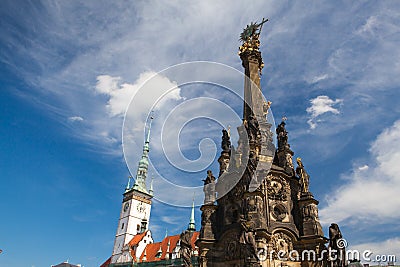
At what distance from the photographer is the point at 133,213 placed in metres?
84.8

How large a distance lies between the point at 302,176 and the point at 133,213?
7095 centimetres

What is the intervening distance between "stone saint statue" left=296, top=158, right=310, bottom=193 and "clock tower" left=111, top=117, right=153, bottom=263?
6251cm

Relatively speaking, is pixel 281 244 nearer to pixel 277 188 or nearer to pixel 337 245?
pixel 337 245

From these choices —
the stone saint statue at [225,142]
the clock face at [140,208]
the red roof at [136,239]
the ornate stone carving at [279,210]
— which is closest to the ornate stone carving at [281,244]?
the ornate stone carving at [279,210]

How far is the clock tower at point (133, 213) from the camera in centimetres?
7908

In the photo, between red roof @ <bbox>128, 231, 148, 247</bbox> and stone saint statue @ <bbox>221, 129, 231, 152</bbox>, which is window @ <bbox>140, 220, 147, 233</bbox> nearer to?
red roof @ <bbox>128, 231, 148, 247</bbox>

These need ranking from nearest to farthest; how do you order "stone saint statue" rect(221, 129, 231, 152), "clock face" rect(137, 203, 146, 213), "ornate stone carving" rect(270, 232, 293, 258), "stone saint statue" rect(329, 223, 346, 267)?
"stone saint statue" rect(329, 223, 346, 267), "ornate stone carving" rect(270, 232, 293, 258), "stone saint statue" rect(221, 129, 231, 152), "clock face" rect(137, 203, 146, 213)

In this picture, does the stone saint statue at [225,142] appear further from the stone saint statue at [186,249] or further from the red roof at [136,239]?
the red roof at [136,239]

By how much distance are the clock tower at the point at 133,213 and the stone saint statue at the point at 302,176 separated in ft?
205

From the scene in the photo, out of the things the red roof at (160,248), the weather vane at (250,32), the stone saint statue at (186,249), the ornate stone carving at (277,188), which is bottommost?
the stone saint statue at (186,249)

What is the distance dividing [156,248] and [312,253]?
56925mm

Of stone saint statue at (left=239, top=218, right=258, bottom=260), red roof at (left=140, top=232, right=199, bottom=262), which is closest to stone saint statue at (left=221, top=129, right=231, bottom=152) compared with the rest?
stone saint statue at (left=239, top=218, right=258, bottom=260)

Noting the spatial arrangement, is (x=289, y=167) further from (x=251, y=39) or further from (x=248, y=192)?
(x=251, y=39)

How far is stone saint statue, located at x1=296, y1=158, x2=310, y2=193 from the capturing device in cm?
2159
